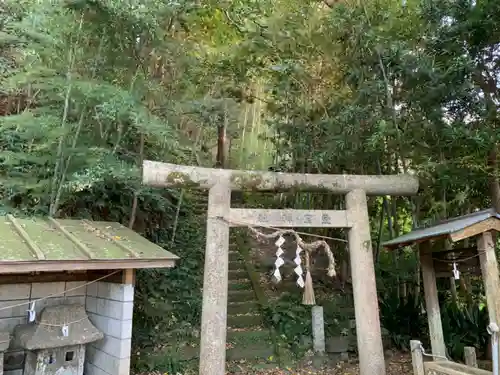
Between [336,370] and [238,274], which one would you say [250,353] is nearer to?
[336,370]

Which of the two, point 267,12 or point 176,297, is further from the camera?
point 267,12

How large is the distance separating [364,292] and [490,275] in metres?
1.47

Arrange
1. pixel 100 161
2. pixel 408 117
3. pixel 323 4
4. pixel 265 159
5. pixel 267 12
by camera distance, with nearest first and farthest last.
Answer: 1. pixel 100 161
2. pixel 408 117
3. pixel 267 12
4. pixel 323 4
5. pixel 265 159

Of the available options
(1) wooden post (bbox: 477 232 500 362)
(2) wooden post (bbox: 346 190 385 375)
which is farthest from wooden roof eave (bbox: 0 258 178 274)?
(1) wooden post (bbox: 477 232 500 362)

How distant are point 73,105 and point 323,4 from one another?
18.8ft

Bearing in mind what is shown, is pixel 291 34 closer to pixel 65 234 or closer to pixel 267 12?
pixel 267 12

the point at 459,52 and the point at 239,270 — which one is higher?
the point at 459,52

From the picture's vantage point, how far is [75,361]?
4.35 metres

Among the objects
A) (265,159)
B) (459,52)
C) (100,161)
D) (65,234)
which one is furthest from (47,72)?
(265,159)

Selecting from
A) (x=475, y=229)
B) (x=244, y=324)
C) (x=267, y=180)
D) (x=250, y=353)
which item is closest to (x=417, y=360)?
(x=475, y=229)

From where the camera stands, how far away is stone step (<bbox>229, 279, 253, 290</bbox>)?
7609mm

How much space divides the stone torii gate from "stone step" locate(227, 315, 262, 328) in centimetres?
232

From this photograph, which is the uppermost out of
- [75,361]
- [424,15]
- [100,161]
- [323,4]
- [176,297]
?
[323,4]

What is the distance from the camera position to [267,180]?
4715 millimetres
